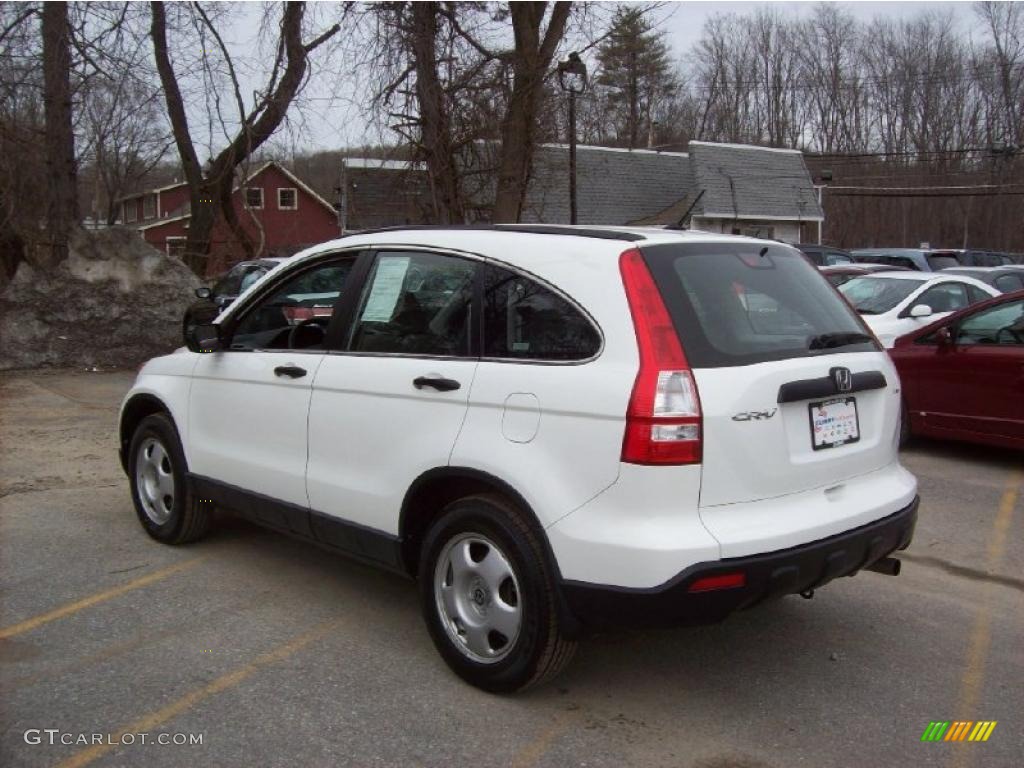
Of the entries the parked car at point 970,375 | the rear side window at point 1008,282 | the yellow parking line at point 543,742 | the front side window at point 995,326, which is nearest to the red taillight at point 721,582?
the yellow parking line at point 543,742

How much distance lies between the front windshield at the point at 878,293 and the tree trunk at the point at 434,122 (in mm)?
6069

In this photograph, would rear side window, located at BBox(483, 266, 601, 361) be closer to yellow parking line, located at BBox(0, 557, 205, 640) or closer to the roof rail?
the roof rail

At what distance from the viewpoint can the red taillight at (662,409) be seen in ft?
9.78

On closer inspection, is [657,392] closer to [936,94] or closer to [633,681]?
[633,681]

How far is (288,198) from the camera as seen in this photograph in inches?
2264

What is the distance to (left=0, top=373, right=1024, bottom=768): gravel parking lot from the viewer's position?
124 inches

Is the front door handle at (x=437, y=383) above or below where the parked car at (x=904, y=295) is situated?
below

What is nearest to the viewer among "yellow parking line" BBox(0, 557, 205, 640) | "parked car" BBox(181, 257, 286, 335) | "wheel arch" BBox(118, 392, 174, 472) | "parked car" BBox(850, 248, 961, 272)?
"yellow parking line" BBox(0, 557, 205, 640)

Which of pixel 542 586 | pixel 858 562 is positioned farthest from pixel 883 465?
pixel 542 586

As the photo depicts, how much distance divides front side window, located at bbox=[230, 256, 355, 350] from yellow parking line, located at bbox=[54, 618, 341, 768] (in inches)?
54.2

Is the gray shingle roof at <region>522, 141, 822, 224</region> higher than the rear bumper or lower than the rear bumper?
higher

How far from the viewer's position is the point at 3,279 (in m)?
14.6

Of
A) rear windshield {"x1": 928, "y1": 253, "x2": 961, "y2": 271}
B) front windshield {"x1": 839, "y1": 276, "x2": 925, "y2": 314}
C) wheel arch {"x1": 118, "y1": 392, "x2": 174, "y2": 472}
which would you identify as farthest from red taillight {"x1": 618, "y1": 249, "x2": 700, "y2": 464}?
rear windshield {"x1": 928, "y1": 253, "x2": 961, "y2": 271}

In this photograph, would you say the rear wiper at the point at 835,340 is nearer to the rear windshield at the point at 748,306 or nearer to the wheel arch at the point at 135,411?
the rear windshield at the point at 748,306
